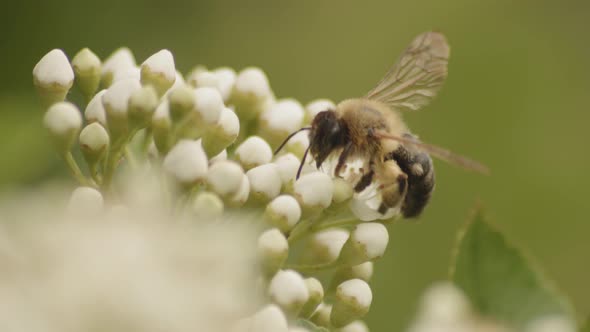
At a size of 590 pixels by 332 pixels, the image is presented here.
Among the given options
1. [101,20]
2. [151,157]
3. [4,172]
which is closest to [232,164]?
[151,157]

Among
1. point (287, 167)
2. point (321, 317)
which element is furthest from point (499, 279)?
point (287, 167)

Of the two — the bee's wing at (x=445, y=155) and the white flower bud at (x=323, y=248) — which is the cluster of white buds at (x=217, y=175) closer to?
the white flower bud at (x=323, y=248)

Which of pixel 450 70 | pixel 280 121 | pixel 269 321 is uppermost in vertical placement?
pixel 280 121

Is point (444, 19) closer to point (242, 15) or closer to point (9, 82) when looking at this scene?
point (242, 15)

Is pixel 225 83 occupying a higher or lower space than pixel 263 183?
higher

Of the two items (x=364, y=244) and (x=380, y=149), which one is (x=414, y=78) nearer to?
(x=380, y=149)

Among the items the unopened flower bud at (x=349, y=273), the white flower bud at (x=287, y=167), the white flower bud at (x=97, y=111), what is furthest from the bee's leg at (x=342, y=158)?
the white flower bud at (x=97, y=111)

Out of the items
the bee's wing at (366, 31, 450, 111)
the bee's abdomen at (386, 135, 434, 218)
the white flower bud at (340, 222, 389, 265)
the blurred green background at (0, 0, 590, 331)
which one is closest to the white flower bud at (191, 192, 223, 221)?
the white flower bud at (340, 222, 389, 265)
